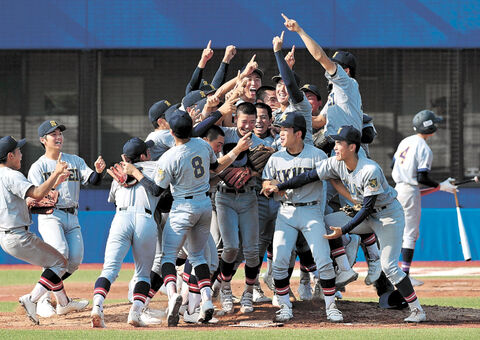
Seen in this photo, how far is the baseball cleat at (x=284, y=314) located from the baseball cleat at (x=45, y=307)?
2.51 metres

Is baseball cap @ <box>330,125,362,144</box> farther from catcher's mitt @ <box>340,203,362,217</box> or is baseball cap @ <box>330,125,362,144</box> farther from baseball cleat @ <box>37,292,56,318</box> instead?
baseball cleat @ <box>37,292,56,318</box>

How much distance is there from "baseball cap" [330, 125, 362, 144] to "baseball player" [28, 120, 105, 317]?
2.68m

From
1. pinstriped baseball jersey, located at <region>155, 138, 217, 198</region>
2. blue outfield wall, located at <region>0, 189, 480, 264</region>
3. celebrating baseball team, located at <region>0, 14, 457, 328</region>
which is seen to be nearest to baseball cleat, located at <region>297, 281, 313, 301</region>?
celebrating baseball team, located at <region>0, 14, 457, 328</region>

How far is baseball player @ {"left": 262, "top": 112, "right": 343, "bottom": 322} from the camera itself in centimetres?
888

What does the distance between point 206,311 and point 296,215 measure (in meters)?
1.27

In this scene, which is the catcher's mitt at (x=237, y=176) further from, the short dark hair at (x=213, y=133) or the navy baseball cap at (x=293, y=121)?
the navy baseball cap at (x=293, y=121)

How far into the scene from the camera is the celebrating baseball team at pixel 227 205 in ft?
28.7

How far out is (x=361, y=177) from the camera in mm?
8680

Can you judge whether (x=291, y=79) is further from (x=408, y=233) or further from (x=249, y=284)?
(x=408, y=233)

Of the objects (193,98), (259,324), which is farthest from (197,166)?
(259,324)

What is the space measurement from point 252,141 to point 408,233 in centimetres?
364
